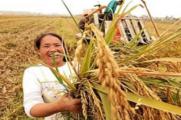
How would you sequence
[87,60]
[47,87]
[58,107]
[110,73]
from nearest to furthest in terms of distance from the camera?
[110,73], [87,60], [58,107], [47,87]

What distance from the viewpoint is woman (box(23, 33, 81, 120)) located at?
73.6 inches

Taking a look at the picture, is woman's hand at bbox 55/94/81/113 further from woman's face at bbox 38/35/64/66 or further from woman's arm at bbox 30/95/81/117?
woman's face at bbox 38/35/64/66

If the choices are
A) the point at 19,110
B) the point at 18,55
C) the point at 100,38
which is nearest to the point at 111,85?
the point at 100,38

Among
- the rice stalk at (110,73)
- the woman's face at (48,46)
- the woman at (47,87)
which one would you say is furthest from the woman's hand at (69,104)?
the woman's face at (48,46)

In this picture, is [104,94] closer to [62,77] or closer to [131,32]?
[62,77]

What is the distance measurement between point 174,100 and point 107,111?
41cm

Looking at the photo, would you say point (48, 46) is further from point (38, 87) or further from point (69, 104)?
point (69, 104)

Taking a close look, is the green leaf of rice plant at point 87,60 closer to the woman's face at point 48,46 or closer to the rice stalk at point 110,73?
the rice stalk at point 110,73

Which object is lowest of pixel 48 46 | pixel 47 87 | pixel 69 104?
pixel 69 104

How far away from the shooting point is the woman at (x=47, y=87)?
1.87 metres

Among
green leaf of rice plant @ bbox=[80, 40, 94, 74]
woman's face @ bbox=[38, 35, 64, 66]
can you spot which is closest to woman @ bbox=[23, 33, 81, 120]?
woman's face @ bbox=[38, 35, 64, 66]

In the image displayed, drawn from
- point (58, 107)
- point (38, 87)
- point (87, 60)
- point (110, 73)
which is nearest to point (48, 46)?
point (38, 87)

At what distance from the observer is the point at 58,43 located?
2.78 metres

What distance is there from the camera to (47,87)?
8.07 feet
